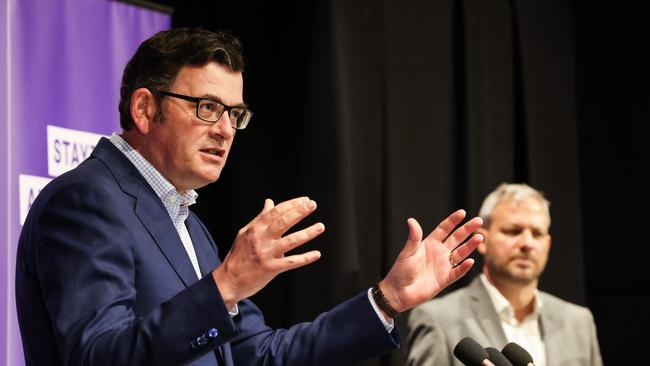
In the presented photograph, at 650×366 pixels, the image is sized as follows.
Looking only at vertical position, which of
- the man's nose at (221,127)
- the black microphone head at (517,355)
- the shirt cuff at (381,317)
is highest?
the man's nose at (221,127)

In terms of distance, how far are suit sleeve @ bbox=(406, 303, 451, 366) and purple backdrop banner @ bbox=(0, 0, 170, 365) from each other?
1498 millimetres

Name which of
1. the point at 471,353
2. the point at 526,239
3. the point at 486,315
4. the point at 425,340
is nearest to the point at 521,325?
the point at 486,315

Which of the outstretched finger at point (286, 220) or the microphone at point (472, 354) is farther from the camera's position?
the microphone at point (472, 354)

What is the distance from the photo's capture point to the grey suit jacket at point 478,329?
13.4 ft

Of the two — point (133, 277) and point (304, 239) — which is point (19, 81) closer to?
point (133, 277)

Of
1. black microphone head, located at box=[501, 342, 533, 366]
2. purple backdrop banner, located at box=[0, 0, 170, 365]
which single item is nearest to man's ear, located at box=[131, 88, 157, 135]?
black microphone head, located at box=[501, 342, 533, 366]

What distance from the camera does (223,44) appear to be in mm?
2301

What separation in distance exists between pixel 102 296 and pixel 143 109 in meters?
0.59

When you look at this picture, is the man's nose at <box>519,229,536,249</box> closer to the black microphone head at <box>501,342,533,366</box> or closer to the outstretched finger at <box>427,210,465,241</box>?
the black microphone head at <box>501,342,533,366</box>

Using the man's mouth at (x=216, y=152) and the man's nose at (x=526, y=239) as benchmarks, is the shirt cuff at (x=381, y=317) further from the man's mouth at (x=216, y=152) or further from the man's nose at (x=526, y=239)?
the man's nose at (x=526, y=239)

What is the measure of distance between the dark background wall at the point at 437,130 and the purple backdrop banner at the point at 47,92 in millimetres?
1069

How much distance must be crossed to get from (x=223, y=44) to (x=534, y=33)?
3684mm

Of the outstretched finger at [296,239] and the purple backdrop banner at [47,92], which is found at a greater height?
the purple backdrop banner at [47,92]

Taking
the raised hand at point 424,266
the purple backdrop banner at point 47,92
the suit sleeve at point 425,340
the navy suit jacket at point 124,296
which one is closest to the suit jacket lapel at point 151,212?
the navy suit jacket at point 124,296
